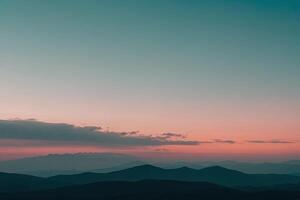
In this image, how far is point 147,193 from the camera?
115312 mm

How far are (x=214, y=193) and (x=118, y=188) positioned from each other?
109 feet

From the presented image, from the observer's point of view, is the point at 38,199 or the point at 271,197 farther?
the point at 38,199

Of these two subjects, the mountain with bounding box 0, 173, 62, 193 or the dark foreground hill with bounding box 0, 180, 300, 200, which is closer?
the dark foreground hill with bounding box 0, 180, 300, 200

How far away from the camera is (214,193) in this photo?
11094 centimetres

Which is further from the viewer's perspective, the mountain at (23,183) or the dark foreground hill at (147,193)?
the mountain at (23,183)

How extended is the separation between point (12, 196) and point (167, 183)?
46952mm

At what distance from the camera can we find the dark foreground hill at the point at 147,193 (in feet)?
350

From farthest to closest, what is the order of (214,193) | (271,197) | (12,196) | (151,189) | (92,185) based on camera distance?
(92,185)
(151,189)
(12,196)
(214,193)
(271,197)

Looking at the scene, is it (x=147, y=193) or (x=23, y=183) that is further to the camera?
(x=23, y=183)

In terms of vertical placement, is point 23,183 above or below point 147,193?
below

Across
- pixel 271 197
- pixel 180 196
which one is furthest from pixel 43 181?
pixel 271 197

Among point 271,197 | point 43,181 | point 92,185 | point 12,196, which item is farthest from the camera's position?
point 43,181

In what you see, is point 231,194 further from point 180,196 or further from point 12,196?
point 12,196

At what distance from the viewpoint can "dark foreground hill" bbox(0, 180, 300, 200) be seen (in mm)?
106688
